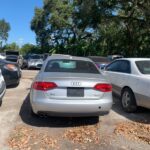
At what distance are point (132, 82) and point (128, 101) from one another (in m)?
0.54

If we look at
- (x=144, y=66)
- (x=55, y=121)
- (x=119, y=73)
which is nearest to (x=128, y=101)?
(x=144, y=66)

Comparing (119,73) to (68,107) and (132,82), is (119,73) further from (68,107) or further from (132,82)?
(68,107)

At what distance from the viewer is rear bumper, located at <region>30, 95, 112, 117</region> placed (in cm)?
728

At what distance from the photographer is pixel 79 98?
24.2ft

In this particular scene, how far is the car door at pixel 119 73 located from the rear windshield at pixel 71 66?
56.8 inches

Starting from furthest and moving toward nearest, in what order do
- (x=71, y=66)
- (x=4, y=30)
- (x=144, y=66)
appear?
(x=4, y=30) → (x=144, y=66) → (x=71, y=66)

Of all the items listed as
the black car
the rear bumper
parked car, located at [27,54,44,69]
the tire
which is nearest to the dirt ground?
the tire

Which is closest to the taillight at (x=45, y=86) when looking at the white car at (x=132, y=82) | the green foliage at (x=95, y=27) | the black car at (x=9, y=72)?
the white car at (x=132, y=82)

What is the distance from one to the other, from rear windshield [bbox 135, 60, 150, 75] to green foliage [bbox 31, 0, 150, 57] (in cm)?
1797

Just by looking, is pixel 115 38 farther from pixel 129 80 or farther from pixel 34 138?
pixel 34 138

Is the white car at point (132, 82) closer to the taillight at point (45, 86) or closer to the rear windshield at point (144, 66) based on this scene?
the rear windshield at point (144, 66)

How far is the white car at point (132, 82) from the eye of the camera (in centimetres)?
848

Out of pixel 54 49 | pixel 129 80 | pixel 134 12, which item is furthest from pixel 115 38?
pixel 129 80

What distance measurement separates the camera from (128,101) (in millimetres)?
9227
